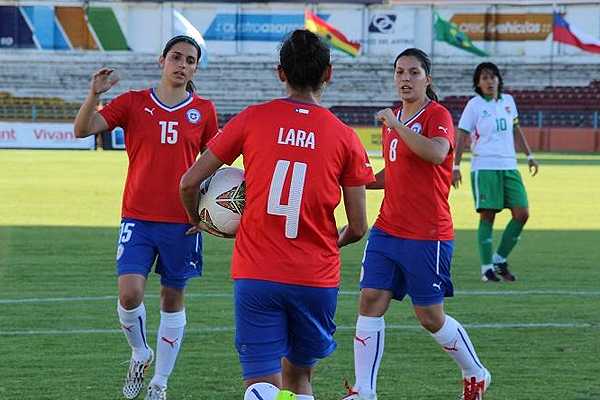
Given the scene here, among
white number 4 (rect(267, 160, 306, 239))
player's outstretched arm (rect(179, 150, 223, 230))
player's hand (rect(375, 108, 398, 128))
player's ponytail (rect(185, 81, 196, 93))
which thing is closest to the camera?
white number 4 (rect(267, 160, 306, 239))

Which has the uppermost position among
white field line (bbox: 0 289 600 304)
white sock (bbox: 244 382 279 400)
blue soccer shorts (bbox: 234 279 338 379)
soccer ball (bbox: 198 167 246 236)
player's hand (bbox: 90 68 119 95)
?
player's hand (bbox: 90 68 119 95)

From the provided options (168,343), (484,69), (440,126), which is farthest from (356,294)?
(440,126)

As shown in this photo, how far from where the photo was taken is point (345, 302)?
37.8 feet

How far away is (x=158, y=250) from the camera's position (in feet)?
24.9

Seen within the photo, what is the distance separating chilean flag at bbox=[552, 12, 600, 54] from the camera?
6445cm

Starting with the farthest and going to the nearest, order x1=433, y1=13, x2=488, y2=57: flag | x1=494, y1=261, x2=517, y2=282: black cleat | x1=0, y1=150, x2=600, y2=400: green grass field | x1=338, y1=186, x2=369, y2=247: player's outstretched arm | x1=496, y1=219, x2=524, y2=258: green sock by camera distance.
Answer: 1. x1=433, y1=13, x2=488, y2=57: flag
2. x1=496, y1=219, x2=524, y2=258: green sock
3. x1=494, y1=261, x2=517, y2=282: black cleat
4. x1=0, y1=150, x2=600, y2=400: green grass field
5. x1=338, y1=186, x2=369, y2=247: player's outstretched arm

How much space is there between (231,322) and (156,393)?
9.28 feet

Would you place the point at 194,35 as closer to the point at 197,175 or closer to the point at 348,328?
the point at 197,175

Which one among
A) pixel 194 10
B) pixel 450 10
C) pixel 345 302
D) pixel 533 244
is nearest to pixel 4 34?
pixel 194 10

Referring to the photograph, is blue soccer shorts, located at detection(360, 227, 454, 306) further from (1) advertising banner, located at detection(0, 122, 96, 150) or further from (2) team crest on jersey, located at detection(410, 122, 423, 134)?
(1) advertising banner, located at detection(0, 122, 96, 150)

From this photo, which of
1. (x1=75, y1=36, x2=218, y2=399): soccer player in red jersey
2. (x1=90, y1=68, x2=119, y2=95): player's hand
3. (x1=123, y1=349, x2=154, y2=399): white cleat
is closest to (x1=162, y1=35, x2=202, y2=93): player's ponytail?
(x1=75, y1=36, x2=218, y2=399): soccer player in red jersey

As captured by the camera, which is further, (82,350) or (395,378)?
(82,350)

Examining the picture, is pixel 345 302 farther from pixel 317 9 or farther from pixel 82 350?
pixel 317 9

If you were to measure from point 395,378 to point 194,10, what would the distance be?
6100 centimetres
